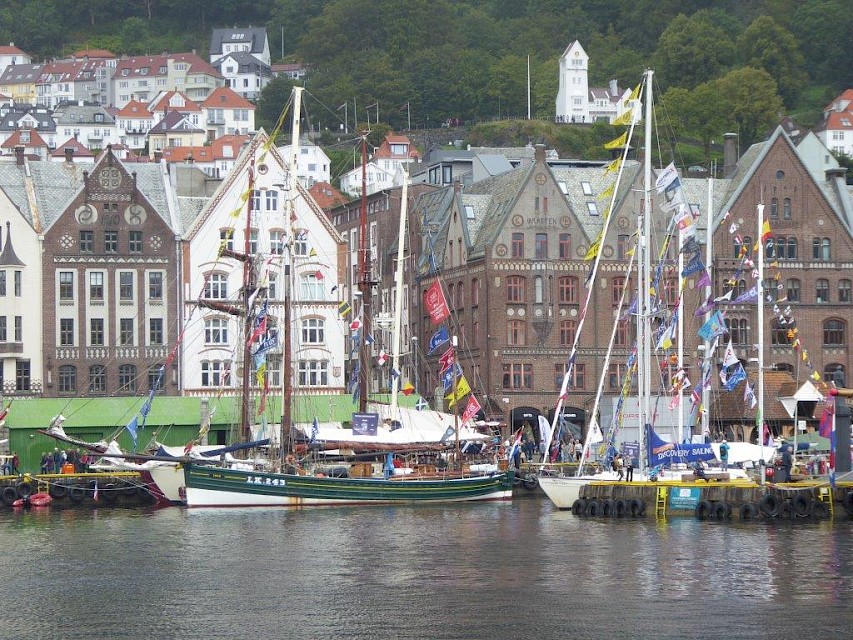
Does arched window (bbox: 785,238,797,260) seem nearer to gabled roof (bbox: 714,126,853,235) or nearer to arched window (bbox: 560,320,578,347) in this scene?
gabled roof (bbox: 714,126,853,235)

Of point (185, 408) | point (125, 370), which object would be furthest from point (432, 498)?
point (125, 370)

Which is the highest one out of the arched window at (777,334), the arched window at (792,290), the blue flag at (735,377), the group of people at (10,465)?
the arched window at (792,290)

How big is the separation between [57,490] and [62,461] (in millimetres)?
5469

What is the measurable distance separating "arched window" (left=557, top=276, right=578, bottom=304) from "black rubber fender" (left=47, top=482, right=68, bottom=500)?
1630 inches

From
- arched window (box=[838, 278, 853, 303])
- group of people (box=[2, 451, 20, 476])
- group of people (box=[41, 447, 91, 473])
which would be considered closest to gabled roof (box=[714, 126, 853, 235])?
arched window (box=[838, 278, 853, 303])

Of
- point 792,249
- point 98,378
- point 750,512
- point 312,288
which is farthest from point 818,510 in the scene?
point 98,378

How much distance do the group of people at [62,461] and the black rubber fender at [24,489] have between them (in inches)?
138

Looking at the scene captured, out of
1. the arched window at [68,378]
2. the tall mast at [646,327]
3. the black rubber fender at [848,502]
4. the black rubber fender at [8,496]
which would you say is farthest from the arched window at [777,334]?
the black rubber fender at [8,496]

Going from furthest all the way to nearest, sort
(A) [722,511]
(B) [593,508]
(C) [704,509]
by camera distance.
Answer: (B) [593,508] < (C) [704,509] < (A) [722,511]

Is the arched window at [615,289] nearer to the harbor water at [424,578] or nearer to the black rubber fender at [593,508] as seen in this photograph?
the harbor water at [424,578]

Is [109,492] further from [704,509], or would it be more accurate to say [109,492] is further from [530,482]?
[704,509]

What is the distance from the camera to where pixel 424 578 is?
54688 millimetres

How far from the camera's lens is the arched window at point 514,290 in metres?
116

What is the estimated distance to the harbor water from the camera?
45.8 meters
